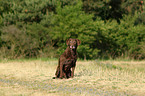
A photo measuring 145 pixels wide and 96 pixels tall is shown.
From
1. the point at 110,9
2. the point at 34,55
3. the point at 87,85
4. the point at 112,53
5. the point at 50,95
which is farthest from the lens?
the point at 110,9

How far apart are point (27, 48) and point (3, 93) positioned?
58.3 ft

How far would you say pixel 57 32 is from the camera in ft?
81.3

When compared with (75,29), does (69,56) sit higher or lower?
lower

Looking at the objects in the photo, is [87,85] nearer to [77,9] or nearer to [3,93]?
[3,93]

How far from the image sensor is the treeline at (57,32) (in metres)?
24.6

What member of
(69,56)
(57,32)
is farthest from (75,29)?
(69,56)

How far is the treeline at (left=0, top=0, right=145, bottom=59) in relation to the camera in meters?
24.6

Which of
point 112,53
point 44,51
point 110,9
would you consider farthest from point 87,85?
point 110,9

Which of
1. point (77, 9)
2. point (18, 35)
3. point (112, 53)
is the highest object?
point (77, 9)

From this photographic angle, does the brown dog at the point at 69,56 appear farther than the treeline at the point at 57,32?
No

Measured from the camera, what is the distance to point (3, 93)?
292 inches

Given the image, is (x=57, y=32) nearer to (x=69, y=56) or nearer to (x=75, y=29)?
(x=75, y=29)

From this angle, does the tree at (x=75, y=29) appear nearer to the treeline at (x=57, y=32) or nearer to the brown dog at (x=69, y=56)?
the treeline at (x=57, y=32)

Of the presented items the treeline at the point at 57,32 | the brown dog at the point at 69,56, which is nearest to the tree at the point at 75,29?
the treeline at the point at 57,32
